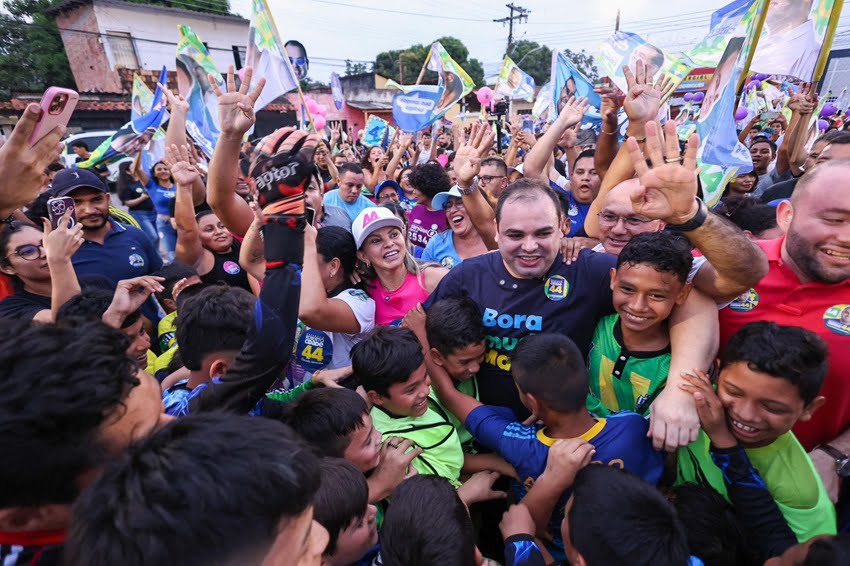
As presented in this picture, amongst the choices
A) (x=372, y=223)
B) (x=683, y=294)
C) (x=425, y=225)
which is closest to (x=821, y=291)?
(x=683, y=294)

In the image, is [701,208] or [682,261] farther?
[682,261]

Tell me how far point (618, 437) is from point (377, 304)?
1.66 metres

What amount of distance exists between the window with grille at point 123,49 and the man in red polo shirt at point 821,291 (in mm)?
31632

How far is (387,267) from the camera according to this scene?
2859 millimetres

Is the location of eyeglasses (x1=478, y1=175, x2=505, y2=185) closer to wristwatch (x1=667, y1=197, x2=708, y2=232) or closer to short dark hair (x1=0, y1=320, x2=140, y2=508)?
wristwatch (x1=667, y1=197, x2=708, y2=232)

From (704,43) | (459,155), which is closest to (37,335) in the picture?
(459,155)

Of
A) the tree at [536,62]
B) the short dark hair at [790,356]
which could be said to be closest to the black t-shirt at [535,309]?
the short dark hair at [790,356]

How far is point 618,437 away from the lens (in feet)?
5.79

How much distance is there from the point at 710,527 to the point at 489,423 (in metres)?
0.90

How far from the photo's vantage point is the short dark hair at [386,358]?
6.78 feet

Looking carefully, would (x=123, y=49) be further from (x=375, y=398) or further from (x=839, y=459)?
(x=839, y=459)

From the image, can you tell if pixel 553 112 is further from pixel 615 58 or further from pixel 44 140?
pixel 44 140

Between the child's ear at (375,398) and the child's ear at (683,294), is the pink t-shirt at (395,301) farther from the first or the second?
the child's ear at (683,294)

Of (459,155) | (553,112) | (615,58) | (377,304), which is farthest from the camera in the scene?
(553,112)
